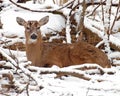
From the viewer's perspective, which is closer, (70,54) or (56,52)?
(70,54)

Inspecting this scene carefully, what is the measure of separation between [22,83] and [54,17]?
3.18 metres

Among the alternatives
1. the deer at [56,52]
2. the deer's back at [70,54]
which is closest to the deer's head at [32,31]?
the deer at [56,52]

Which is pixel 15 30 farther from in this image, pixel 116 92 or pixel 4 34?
pixel 116 92

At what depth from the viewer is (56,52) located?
6277 millimetres

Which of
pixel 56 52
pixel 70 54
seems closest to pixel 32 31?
pixel 56 52

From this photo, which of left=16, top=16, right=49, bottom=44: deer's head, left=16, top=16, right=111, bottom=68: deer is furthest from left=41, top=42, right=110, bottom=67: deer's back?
left=16, top=16, right=49, bottom=44: deer's head

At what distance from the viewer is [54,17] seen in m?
7.45

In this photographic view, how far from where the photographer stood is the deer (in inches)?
237

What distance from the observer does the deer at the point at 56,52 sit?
601cm

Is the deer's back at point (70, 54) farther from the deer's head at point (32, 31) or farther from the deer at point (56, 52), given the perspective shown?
the deer's head at point (32, 31)

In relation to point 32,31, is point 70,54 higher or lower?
lower

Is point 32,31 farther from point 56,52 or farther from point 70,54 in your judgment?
point 70,54

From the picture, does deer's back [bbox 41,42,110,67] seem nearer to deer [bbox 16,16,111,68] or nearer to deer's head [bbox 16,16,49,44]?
deer [bbox 16,16,111,68]

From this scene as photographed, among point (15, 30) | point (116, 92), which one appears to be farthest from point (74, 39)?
point (116, 92)
